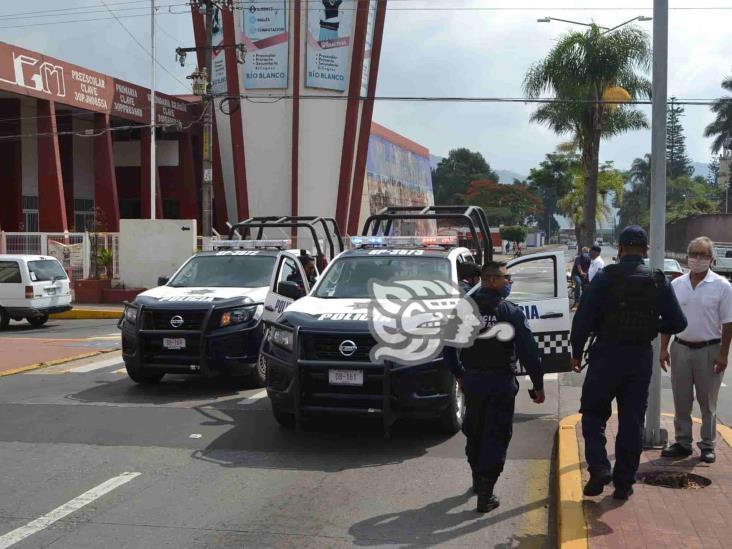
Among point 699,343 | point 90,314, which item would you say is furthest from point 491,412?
point 90,314

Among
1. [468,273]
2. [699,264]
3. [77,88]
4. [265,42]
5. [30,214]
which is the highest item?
[265,42]

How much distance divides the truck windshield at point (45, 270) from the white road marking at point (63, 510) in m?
14.7

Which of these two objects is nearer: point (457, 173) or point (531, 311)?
point (531, 311)

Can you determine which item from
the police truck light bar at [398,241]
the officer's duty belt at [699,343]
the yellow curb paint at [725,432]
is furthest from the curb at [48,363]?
the officer's duty belt at [699,343]

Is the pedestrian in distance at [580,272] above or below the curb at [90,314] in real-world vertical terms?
above

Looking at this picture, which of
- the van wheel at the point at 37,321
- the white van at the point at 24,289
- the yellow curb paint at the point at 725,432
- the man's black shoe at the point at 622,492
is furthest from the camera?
the van wheel at the point at 37,321

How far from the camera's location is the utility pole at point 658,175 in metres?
7.31

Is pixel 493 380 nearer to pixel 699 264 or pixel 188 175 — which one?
pixel 699 264

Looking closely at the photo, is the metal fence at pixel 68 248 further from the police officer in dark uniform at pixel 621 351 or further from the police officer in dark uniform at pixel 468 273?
the police officer in dark uniform at pixel 621 351

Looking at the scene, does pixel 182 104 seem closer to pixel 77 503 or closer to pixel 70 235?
pixel 70 235

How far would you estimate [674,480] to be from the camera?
634 cm

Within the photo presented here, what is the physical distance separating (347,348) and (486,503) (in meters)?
2.28

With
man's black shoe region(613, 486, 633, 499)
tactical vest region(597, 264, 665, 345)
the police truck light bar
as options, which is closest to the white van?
the police truck light bar

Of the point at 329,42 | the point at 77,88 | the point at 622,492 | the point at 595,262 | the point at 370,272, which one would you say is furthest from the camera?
the point at 329,42
